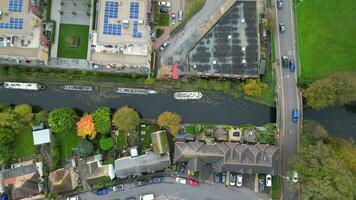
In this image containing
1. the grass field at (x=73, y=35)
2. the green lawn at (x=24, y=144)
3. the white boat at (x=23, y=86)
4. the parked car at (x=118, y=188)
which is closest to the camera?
the parked car at (x=118, y=188)

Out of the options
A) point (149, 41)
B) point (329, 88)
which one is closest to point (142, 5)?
point (149, 41)

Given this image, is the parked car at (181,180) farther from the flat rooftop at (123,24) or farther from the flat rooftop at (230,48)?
the flat rooftop at (123,24)

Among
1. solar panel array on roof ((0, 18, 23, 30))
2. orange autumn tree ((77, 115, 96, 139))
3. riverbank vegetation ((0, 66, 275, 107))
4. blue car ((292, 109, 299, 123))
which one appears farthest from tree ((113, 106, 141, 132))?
blue car ((292, 109, 299, 123))

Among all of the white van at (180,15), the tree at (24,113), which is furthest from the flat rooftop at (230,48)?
the tree at (24,113)

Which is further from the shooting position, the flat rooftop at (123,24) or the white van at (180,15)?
the white van at (180,15)

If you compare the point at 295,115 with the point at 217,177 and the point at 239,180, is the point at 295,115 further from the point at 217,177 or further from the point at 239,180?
the point at 217,177

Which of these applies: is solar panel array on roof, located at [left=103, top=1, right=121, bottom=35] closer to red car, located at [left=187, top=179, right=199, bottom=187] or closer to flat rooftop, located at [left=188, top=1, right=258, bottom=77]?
flat rooftop, located at [left=188, top=1, right=258, bottom=77]

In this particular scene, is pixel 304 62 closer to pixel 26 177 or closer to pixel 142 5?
pixel 142 5

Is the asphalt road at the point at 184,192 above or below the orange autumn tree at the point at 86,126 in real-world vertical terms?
below
